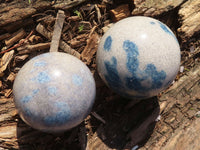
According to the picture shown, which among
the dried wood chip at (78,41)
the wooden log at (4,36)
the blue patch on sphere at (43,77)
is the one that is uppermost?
the wooden log at (4,36)

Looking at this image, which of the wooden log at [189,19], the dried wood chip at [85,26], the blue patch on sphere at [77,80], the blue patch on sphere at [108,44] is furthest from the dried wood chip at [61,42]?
the wooden log at [189,19]

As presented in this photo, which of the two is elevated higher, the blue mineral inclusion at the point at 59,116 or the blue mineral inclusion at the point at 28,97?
the blue mineral inclusion at the point at 28,97

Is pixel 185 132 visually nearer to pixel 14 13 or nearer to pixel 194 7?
pixel 194 7

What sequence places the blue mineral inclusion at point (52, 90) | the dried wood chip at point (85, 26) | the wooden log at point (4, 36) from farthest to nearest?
the dried wood chip at point (85, 26) → the wooden log at point (4, 36) → the blue mineral inclusion at point (52, 90)

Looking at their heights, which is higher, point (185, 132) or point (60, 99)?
point (60, 99)

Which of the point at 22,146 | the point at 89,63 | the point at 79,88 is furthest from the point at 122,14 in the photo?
the point at 22,146

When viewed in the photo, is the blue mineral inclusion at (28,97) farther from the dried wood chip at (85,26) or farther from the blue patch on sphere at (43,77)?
the dried wood chip at (85,26)

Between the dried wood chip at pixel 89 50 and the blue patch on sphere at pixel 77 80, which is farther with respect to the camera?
the dried wood chip at pixel 89 50
